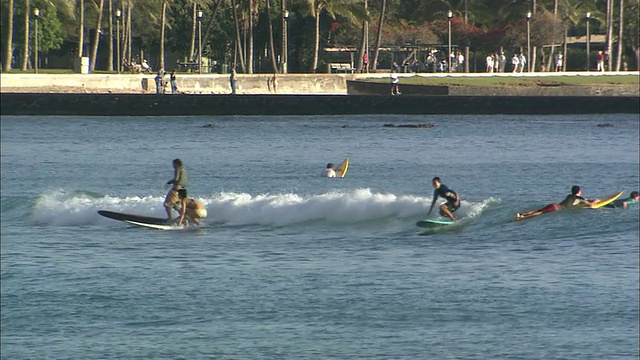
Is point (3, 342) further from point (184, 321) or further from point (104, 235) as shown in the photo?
point (104, 235)

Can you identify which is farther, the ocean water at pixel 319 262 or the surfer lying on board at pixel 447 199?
the surfer lying on board at pixel 447 199

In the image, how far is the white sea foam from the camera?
34375 millimetres

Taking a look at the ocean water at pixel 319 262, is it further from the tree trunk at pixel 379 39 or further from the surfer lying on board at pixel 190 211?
the tree trunk at pixel 379 39

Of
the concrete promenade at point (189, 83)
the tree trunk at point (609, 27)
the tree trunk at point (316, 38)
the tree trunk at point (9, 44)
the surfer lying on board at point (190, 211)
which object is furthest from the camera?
the tree trunk at point (609, 27)

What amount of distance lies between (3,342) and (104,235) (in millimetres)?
11701

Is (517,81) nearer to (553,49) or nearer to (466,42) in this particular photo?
(466,42)

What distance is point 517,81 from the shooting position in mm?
75250

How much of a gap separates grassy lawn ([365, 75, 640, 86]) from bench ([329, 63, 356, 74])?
9.86 m

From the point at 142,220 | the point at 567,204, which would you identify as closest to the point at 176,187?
the point at 142,220

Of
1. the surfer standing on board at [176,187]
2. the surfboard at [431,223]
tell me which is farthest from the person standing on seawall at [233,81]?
the surfboard at [431,223]

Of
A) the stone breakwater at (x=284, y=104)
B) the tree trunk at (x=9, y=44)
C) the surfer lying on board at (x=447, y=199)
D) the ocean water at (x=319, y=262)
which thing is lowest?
the ocean water at (x=319, y=262)

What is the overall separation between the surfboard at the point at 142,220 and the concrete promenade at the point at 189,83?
114 ft

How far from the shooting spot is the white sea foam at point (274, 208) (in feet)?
113

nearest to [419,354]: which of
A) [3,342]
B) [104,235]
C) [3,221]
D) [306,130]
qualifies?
[3,342]
